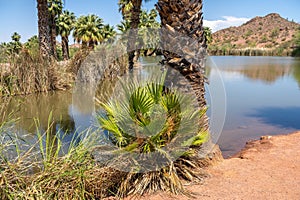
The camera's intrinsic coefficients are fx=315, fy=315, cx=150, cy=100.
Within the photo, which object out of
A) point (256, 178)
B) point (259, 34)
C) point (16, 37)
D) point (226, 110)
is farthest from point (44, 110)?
point (259, 34)

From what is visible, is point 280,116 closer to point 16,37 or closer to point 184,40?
point 184,40

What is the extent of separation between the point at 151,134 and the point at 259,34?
387 feet

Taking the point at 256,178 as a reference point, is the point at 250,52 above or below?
above

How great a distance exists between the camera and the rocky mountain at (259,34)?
94000 millimetres

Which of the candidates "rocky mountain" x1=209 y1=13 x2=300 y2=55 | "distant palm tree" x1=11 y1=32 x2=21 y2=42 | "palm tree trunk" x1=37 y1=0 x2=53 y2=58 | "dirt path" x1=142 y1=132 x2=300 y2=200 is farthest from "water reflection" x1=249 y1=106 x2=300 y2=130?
"rocky mountain" x1=209 y1=13 x2=300 y2=55

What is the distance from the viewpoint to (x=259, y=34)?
11312cm

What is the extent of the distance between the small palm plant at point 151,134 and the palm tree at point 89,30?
38366 millimetres

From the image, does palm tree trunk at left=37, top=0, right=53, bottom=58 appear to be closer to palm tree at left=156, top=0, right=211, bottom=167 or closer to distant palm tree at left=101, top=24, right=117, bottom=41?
palm tree at left=156, top=0, right=211, bottom=167

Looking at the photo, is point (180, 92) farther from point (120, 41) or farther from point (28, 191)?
point (120, 41)

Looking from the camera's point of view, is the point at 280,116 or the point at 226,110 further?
the point at 226,110

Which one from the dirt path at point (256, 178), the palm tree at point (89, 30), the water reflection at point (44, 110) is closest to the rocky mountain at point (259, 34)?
the palm tree at point (89, 30)

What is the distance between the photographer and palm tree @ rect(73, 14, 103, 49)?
41.7 m

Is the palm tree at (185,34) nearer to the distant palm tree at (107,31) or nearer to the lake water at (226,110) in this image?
the lake water at (226,110)

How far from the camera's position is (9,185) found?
142 inches
